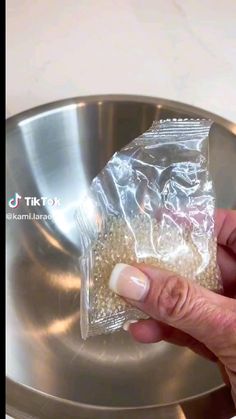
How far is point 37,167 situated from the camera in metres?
0.66

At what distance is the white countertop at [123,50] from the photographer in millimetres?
716

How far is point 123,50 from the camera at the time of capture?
2.46 ft

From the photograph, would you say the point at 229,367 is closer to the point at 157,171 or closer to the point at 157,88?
the point at 157,171

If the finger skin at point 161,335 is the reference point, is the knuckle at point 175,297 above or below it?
above

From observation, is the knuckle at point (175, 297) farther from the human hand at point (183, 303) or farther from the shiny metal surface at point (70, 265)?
the shiny metal surface at point (70, 265)

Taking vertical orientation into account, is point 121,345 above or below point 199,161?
below

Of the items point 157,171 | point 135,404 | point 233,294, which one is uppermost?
point 157,171

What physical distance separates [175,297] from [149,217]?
4.2 inches

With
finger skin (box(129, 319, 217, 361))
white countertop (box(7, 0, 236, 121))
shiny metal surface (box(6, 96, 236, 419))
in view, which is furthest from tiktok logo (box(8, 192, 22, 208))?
finger skin (box(129, 319, 217, 361))

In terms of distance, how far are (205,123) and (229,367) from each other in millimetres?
220

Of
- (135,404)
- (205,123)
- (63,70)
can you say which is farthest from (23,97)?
(135,404)

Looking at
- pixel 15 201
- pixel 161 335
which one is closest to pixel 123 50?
pixel 15 201

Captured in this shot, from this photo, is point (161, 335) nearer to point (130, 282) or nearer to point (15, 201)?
point (130, 282)

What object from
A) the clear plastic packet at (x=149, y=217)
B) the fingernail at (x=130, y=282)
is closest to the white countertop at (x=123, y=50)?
the clear plastic packet at (x=149, y=217)
